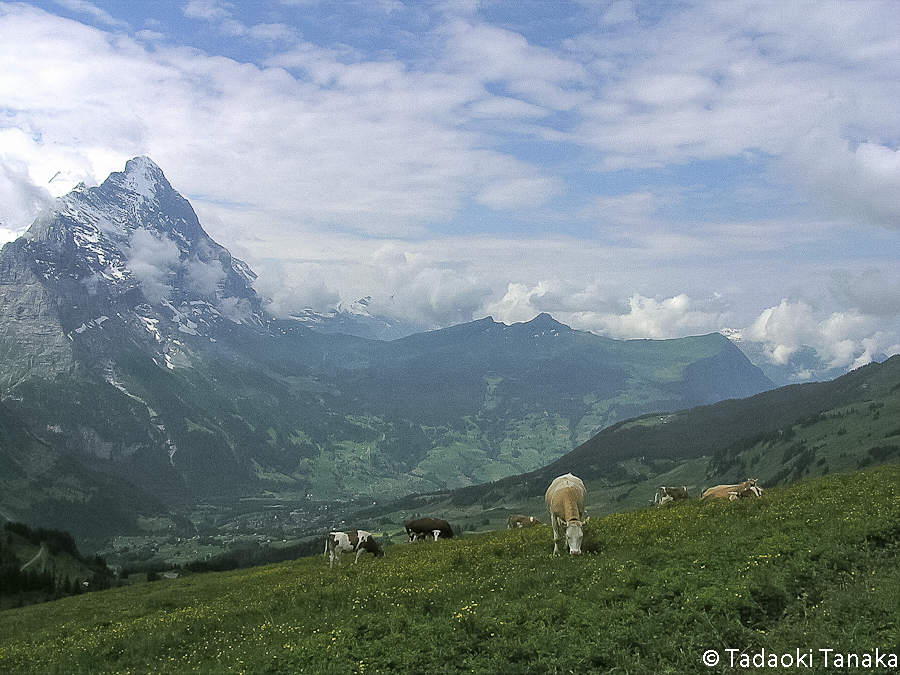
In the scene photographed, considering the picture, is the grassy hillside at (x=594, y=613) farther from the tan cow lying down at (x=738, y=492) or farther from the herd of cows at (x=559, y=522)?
the tan cow lying down at (x=738, y=492)

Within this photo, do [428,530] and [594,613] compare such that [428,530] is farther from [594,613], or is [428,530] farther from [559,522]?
[594,613]

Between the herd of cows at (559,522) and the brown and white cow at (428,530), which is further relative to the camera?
the brown and white cow at (428,530)

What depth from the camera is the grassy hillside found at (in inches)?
552

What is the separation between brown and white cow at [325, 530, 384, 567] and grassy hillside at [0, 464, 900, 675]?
11.7 m

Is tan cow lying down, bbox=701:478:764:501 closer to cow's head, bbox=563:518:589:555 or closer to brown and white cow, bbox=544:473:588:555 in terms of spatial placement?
brown and white cow, bbox=544:473:588:555

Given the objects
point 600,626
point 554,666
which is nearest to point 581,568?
point 600,626

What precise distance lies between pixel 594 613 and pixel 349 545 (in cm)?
2556

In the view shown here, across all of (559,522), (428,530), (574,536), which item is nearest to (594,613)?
(574,536)

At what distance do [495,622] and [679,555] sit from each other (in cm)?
789

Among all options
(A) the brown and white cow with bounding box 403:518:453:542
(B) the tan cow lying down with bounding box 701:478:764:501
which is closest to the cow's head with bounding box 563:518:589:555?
(B) the tan cow lying down with bounding box 701:478:764:501

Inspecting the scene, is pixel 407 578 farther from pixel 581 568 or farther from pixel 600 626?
pixel 600 626

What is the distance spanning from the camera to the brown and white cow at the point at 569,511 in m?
23.7

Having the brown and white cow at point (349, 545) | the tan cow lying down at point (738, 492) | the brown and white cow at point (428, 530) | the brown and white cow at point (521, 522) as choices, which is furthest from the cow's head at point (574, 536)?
the brown and white cow at point (521, 522)

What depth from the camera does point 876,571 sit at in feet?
53.3
